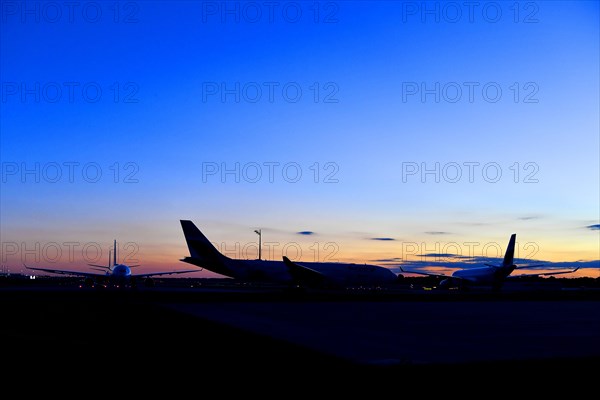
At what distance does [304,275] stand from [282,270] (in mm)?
3394

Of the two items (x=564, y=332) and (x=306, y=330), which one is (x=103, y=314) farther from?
(x=564, y=332)

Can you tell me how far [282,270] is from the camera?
7131 centimetres

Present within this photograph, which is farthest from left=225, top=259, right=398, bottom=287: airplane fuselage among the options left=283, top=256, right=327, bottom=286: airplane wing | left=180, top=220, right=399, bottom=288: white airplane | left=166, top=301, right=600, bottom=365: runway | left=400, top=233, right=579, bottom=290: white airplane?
left=166, top=301, right=600, bottom=365: runway

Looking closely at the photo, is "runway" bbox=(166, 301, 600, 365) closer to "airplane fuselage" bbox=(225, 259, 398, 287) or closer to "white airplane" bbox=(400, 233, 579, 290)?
"airplane fuselage" bbox=(225, 259, 398, 287)

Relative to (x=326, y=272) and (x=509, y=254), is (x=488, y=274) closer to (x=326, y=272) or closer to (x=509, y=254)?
(x=509, y=254)

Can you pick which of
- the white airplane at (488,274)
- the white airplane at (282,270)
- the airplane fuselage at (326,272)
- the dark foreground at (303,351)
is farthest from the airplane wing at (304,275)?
the dark foreground at (303,351)

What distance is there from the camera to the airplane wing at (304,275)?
68.3 m

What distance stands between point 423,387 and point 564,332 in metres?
11.2

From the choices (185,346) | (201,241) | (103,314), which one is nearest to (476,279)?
(201,241)

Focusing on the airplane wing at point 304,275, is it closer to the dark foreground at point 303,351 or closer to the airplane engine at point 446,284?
the airplane engine at point 446,284

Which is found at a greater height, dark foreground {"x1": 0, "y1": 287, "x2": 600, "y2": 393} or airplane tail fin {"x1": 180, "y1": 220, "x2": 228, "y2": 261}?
airplane tail fin {"x1": 180, "y1": 220, "x2": 228, "y2": 261}

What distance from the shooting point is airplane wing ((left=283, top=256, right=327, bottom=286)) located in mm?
68312

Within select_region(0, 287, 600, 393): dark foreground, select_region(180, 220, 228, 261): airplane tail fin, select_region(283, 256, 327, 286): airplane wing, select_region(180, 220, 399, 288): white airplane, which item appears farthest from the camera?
select_region(180, 220, 228, 261): airplane tail fin

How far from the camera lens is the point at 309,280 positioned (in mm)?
69750
